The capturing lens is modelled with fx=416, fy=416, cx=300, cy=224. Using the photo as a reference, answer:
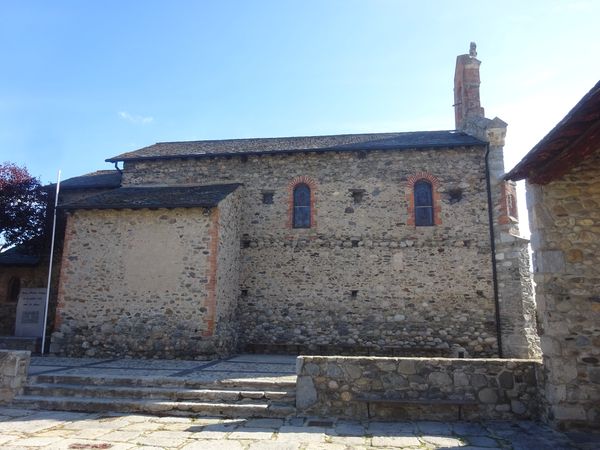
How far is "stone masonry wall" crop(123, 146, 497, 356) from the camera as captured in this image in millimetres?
13711

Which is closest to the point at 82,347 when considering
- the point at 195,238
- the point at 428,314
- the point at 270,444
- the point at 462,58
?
the point at 195,238

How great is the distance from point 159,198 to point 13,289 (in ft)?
27.9

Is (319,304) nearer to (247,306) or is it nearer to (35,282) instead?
(247,306)

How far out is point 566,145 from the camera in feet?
19.2

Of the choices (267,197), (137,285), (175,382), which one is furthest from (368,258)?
(175,382)

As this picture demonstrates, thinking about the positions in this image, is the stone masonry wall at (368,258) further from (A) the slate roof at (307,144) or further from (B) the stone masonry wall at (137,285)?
(B) the stone masonry wall at (137,285)

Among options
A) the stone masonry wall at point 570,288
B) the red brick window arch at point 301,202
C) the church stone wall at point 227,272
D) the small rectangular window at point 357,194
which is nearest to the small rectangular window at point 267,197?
the red brick window arch at point 301,202

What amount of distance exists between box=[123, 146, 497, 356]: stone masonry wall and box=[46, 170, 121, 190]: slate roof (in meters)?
5.23

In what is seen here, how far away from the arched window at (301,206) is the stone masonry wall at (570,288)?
917 centimetres

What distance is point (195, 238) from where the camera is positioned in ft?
42.1

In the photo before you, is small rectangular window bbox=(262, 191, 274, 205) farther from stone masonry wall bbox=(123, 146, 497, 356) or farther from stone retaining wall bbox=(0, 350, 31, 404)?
stone retaining wall bbox=(0, 350, 31, 404)

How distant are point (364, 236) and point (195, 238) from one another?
573cm

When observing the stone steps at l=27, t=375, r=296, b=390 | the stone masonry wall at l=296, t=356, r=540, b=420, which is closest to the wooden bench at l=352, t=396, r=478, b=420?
the stone masonry wall at l=296, t=356, r=540, b=420

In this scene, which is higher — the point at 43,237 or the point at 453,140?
the point at 453,140
